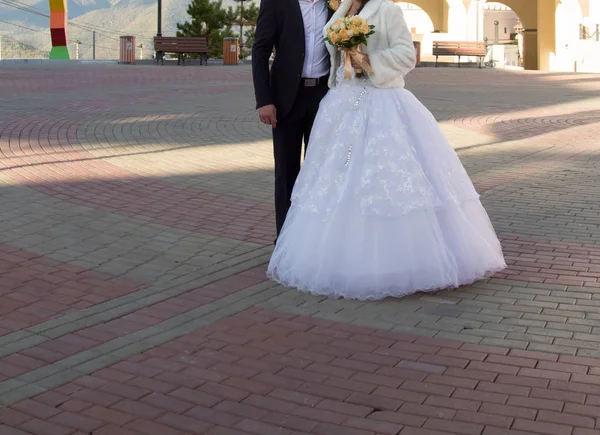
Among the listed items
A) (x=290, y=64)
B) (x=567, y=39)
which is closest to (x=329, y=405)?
(x=290, y=64)

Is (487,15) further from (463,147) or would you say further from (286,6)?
(286,6)

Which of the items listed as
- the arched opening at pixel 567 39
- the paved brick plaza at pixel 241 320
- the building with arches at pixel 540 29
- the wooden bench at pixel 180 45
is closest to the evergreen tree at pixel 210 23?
the building with arches at pixel 540 29

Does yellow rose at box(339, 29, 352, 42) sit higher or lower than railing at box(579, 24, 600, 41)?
lower

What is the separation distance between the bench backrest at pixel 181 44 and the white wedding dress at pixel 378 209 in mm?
26377

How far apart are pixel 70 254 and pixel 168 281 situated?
104cm

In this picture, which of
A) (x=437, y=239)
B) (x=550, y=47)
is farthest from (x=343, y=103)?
(x=550, y=47)

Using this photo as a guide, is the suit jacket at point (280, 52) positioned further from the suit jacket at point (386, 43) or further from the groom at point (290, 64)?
the suit jacket at point (386, 43)

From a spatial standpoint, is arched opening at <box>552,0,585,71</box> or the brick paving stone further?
arched opening at <box>552,0,585,71</box>

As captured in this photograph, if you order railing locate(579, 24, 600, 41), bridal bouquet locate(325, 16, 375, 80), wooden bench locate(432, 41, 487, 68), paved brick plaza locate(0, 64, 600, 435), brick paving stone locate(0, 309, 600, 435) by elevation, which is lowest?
brick paving stone locate(0, 309, 600, 435)

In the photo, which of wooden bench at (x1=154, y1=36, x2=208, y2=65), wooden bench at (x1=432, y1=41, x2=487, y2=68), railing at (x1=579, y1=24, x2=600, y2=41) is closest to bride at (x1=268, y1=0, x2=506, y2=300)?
wooden bench at (x1=154, y1=36, x2=208, y2=65)

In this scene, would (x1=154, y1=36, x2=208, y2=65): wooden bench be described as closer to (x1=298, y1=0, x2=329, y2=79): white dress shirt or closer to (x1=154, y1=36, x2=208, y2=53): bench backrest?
(x1=154, y1=36, x2=208, y2=53): bench backrest

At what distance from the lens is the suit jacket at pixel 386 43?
18.6ft

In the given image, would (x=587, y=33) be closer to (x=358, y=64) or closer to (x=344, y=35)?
(x=358, y=64)

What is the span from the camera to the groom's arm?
6035mm
